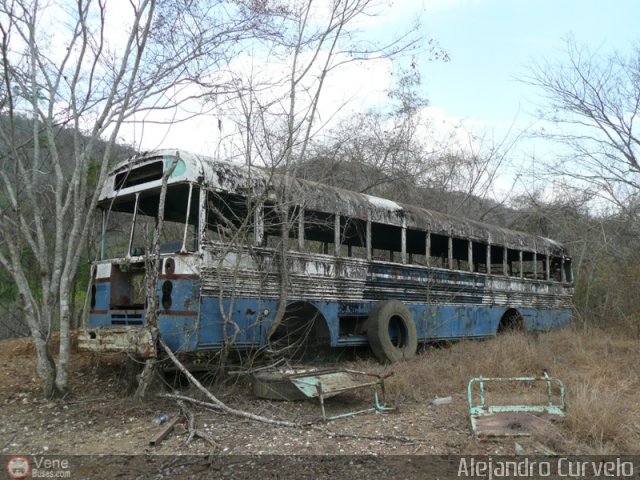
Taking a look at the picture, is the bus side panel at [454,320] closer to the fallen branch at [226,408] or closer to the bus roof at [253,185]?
the bus roof at [253,185]

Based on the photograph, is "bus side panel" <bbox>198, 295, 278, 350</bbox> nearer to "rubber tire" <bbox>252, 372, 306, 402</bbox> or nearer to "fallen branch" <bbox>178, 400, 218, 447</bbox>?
"rubber tire" <bbox>252, 372, 306, 402</bbox>

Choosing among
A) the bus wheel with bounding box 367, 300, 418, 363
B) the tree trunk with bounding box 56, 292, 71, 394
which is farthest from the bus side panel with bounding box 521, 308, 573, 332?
the tree trunk with bounding box 56, 292, 71, 394

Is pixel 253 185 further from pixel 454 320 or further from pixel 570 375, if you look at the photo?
pixel 454 320

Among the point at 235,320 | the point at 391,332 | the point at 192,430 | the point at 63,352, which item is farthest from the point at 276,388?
the point at 391,332

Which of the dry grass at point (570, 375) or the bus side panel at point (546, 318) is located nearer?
the dry grass at point (570, 375)

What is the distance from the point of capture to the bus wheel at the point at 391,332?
25.8ft

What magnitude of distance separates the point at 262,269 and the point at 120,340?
169 centimetres

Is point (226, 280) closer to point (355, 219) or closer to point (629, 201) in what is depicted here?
point (355, 219)

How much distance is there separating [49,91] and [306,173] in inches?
287

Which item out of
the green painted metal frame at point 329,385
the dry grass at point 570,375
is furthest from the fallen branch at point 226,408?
the dry grass at point 570,375

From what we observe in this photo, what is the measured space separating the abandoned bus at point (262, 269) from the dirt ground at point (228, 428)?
23.1 inches

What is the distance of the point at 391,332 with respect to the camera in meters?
8.65

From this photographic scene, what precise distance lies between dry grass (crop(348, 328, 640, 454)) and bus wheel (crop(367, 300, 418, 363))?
26 cm

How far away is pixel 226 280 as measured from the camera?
20.4 ft
